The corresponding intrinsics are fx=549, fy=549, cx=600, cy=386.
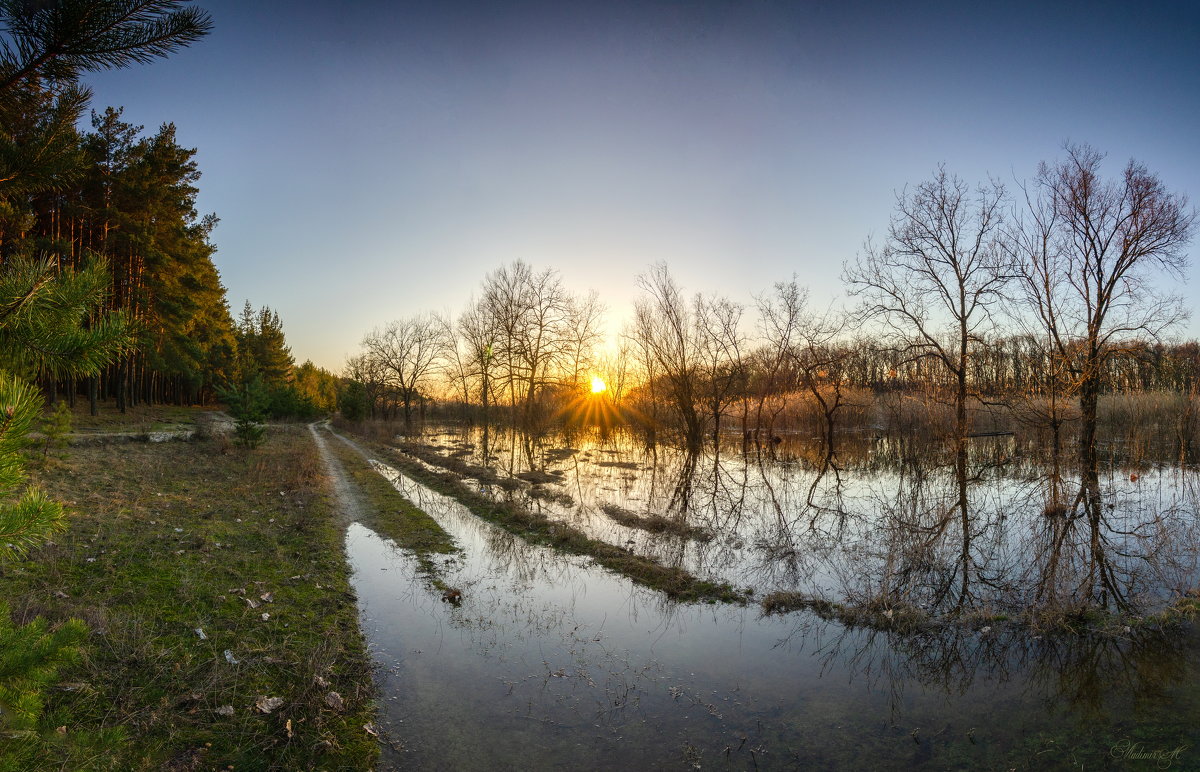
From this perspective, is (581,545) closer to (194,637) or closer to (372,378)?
(194,637)

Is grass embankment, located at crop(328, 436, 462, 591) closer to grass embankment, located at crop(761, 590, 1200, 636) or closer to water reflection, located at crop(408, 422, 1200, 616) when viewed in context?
water reflection, located at crop(408, 422, 1200, 616)

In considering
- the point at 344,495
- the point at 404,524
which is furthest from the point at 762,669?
the point at 344,495

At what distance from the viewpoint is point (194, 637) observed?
18.5 ft

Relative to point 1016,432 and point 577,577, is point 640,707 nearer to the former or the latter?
point 577,577

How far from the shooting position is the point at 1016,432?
28.8 m

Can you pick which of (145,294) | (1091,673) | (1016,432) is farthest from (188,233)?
(1016,432)

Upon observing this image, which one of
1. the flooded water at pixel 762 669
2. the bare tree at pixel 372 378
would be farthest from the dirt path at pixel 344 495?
the bare tree at pixel 372 378

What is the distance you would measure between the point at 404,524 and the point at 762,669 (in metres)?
8.88

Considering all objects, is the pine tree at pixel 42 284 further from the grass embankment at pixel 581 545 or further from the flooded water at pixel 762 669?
the grass embankment at pixel 581 545

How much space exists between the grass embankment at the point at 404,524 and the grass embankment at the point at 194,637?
4.07 feet

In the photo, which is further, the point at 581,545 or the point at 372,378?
the point at 372,378

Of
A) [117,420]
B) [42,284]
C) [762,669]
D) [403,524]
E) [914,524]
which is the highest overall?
[42,284]

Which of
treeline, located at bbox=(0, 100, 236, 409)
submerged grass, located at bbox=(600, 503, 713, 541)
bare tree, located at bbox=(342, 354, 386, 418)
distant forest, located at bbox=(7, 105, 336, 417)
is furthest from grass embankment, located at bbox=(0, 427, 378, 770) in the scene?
bare tree, located at bbox=(342, 354, 386, 418)

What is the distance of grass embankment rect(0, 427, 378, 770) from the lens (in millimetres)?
4141
